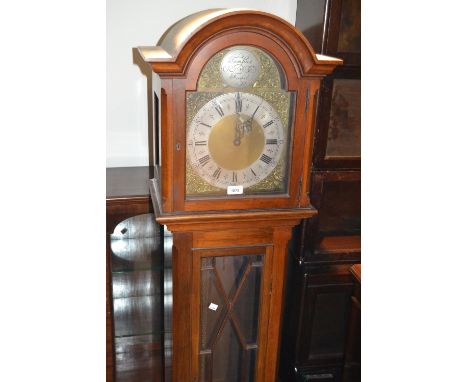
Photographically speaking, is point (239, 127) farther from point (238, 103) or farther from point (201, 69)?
point (201, 69)

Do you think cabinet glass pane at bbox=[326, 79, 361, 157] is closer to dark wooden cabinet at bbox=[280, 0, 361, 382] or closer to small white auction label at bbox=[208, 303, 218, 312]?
dark wooden cabinet at bbox=[280, 0, 361, 382]

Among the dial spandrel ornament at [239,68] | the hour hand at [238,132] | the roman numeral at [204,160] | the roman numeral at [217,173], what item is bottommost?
the roman numeral at [217,173]

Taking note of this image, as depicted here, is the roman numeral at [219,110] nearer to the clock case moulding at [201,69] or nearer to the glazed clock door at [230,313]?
the clock case moulding at [201,69]

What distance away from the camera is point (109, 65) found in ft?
5.07

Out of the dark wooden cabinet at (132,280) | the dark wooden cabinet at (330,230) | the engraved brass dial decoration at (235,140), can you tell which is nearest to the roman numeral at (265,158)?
the engraved brass dial decoration at (235,140)

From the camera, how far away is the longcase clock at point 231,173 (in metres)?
1.05

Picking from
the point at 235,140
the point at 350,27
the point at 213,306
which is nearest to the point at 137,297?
the point at 213,306

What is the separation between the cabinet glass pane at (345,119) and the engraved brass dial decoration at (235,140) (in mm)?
367

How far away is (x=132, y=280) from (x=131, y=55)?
0.80 metres

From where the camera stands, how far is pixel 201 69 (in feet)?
3.42

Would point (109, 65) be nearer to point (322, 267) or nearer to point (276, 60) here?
point (276, 60)

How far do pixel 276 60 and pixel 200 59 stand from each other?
0.60 ft

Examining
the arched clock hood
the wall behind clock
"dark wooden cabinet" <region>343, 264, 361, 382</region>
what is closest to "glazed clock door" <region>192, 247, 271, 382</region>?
"dark wooden cabinet" <region>343, 264, 361, 382</region>

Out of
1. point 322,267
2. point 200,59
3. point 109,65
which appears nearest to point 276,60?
point 200,59
